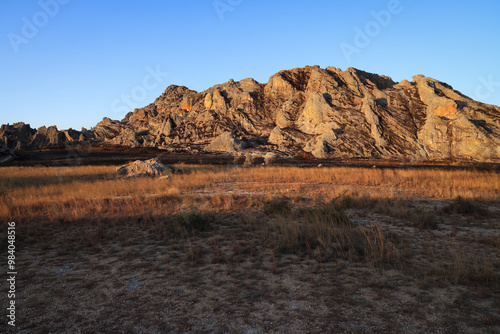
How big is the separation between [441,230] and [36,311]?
32.4 feet

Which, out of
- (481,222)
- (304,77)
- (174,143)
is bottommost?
(481,222)

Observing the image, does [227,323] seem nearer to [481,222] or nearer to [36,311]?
[36,311]

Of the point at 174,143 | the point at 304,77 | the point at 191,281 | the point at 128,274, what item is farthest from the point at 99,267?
the point at 304,77

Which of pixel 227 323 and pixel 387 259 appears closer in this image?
pixel 227 323

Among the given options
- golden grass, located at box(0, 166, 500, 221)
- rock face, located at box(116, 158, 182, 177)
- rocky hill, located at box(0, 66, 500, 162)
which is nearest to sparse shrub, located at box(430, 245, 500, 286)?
golden grass, located at box(0, 166, 500, 221)

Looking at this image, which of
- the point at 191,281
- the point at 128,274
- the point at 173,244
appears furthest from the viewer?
the point at 173,244

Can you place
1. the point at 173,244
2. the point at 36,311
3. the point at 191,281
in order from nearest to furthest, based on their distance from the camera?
the point at 36,311
the point at 191,281
the point at 173,244

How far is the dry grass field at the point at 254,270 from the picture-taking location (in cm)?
362

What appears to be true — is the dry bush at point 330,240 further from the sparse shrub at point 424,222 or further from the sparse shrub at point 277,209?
the sparse shrub at point 424,222

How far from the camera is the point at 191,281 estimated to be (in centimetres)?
490

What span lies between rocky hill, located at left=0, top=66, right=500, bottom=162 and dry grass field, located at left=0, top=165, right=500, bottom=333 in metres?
48.9

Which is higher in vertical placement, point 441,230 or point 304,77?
point 304,77

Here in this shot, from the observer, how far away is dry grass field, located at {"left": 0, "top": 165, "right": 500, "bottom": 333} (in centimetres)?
362

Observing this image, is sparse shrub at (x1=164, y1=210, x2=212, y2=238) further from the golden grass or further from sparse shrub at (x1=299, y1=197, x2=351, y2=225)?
sparse shrub at (x1=299, y1=197, x2=351, y2=225)
